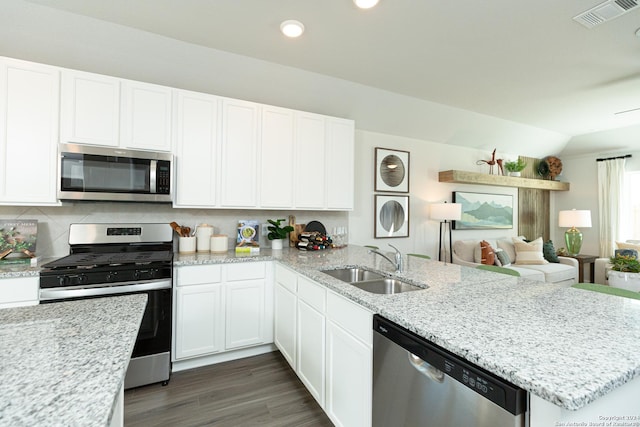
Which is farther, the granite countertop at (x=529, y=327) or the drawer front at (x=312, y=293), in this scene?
the drawer front at (x=312, y=293)

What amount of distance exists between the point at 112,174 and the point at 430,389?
2618 mm

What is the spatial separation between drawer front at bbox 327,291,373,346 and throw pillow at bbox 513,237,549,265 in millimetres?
4423

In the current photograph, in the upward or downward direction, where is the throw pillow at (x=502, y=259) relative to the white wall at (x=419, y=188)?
downward

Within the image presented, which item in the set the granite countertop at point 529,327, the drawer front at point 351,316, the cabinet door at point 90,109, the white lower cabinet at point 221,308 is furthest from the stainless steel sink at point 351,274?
the cabinet door at point 90,109

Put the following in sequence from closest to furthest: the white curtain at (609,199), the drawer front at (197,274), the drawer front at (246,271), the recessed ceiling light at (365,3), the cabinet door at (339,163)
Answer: the recessed ceiling light at (365,3)
the drawer front at (197,274)
the drawer front at (246,271)
the cabinet door at (339,163)
the white curtain at (609,199)

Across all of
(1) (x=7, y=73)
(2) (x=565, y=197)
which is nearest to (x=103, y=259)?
(1) (x=7, y=73)

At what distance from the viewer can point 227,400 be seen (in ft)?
6.90

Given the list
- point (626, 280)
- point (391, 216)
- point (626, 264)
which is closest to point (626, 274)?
point (626, 280)

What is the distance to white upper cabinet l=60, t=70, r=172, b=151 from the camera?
2293 mm

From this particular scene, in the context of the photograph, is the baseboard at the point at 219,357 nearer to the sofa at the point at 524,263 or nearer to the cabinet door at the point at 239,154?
the cabinet door at the point at 239,154

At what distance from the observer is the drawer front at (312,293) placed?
6.14 ft

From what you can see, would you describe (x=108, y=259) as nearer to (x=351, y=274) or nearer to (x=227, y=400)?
(x=227, y=400)

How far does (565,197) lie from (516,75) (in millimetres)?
4484

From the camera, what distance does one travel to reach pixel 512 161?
18.7 ft
